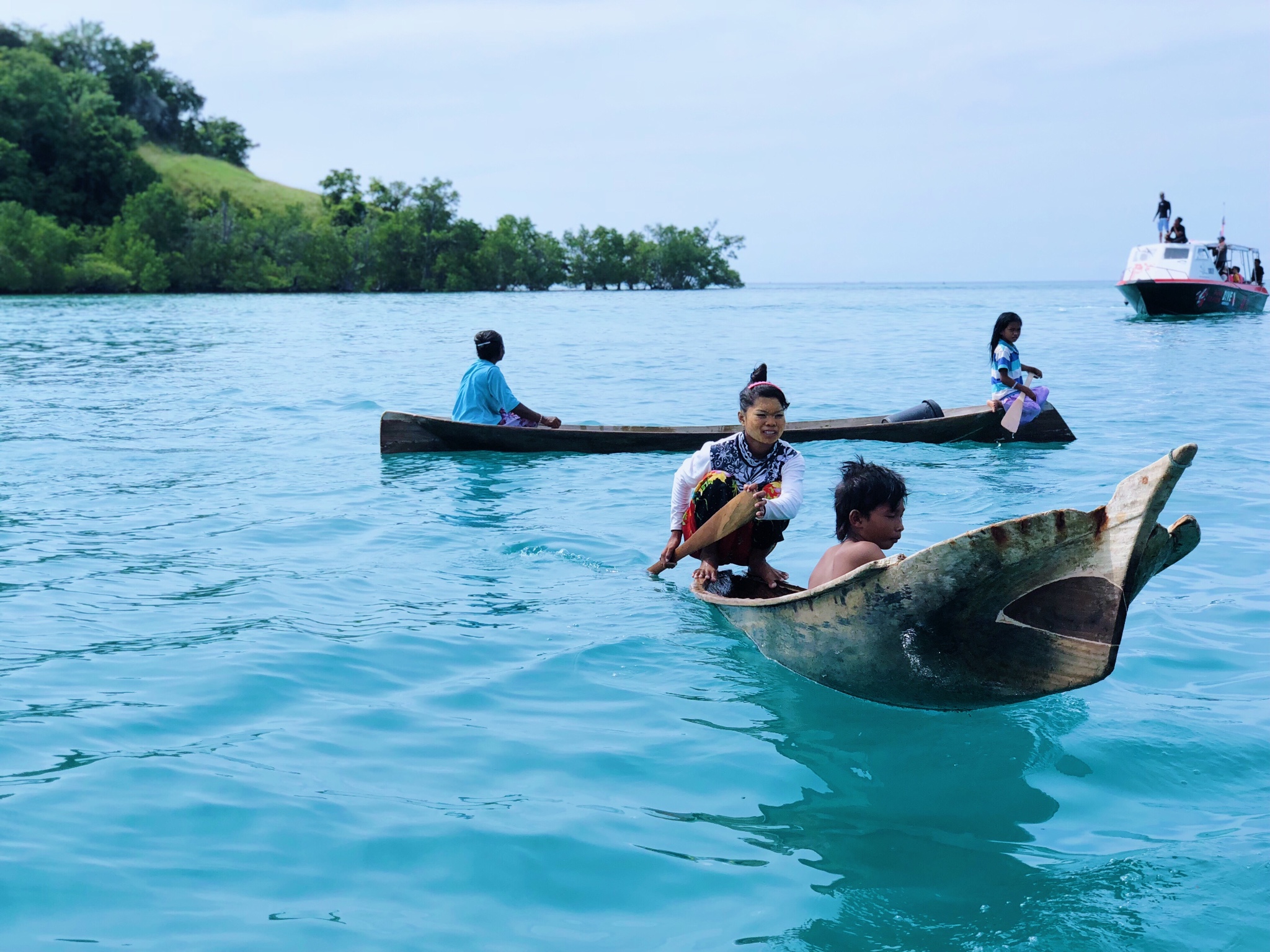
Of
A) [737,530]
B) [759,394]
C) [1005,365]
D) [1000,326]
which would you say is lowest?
[737,530]

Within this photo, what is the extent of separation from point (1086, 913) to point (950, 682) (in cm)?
98

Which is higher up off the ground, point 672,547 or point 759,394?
point 759,394

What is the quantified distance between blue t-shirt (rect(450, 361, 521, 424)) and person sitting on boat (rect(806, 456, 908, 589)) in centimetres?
637

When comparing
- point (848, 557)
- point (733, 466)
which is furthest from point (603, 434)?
point (848, 557)

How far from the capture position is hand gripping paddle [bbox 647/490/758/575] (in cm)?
516

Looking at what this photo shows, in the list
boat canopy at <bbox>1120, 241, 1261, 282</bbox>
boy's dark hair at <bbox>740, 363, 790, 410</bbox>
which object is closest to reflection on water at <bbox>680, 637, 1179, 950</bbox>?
boy's dark hair at <bbox>740, 363, 790, 410</bbox>

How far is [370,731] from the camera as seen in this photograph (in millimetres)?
4078

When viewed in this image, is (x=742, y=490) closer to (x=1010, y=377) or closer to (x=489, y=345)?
(x=489, y=345)

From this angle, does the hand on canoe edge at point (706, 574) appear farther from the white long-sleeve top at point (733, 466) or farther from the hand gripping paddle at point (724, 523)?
the white long-sleeve top at point (733, 466)

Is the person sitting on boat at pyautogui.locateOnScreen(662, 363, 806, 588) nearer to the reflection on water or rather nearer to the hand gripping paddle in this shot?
the hand gripping paddle

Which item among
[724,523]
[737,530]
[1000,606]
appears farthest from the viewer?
[737,530]

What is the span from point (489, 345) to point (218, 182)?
88.7m

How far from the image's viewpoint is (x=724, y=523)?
5.25 metres

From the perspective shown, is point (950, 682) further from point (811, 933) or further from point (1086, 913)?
point (811, 933)
